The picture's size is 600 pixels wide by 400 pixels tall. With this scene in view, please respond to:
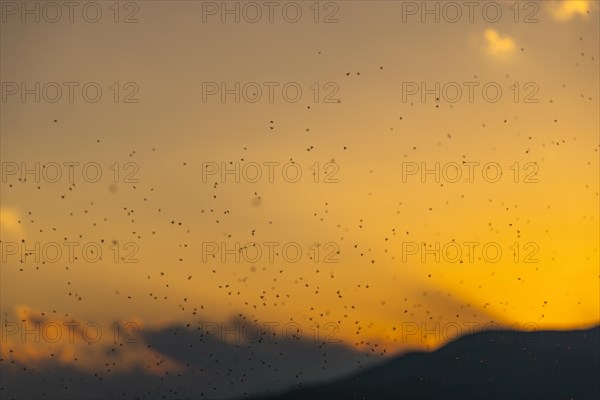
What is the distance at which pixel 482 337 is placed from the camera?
320cm

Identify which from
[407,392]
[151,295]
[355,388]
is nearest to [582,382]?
[407,392]

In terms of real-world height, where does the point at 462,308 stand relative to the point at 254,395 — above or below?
above

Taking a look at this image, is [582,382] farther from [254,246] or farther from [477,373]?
[254,246]

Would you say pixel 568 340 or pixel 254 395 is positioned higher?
pixel 568 340

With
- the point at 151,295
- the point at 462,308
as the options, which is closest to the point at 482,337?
the point at 462,308

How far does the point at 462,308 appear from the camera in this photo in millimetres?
3166

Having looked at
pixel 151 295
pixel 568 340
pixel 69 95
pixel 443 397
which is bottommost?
pixel 443 397

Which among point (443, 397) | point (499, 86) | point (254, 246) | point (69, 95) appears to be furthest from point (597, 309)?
point (69, 95)

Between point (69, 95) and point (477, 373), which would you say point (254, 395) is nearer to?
point (477, 373)

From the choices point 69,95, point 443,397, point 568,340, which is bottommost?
point 443,397

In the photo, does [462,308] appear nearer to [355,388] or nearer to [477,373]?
[477,373]

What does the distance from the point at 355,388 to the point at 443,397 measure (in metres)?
0.37

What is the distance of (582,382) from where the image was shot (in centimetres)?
328

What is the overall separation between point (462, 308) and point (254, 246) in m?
0.87
